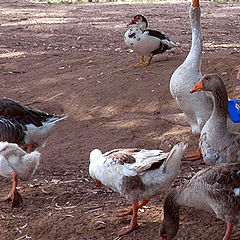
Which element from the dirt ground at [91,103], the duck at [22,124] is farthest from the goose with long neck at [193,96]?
the duck at [22,124]

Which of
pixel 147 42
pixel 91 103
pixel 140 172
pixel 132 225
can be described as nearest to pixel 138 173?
pixel 140 172

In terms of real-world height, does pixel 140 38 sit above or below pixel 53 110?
above

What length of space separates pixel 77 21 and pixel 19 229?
563 inches

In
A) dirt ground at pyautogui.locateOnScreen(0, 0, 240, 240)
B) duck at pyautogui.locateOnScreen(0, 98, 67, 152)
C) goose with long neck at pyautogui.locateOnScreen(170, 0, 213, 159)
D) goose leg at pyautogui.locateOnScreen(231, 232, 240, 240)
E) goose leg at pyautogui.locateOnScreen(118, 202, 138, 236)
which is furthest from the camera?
duck at pyautogui.locateOnScreen(0, 98, 67, 152)

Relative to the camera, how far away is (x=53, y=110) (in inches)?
384

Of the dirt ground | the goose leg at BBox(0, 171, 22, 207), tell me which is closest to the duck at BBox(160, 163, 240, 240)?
the dirt ground

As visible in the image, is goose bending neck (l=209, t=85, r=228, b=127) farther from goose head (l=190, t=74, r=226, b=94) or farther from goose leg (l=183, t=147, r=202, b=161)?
goose leg (l=183, t=147, r=202, b=161)

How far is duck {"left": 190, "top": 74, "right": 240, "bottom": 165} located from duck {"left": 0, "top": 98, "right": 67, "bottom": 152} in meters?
2.88

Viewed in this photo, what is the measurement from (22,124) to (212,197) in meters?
3.80

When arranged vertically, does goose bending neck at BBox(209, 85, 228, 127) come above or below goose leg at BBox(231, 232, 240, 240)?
above

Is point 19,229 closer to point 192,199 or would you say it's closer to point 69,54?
point 192,199

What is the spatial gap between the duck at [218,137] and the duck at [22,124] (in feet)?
9.45

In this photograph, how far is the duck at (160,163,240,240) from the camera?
4.41m

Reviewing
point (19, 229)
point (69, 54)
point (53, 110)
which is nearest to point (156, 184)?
point (19, 229)
